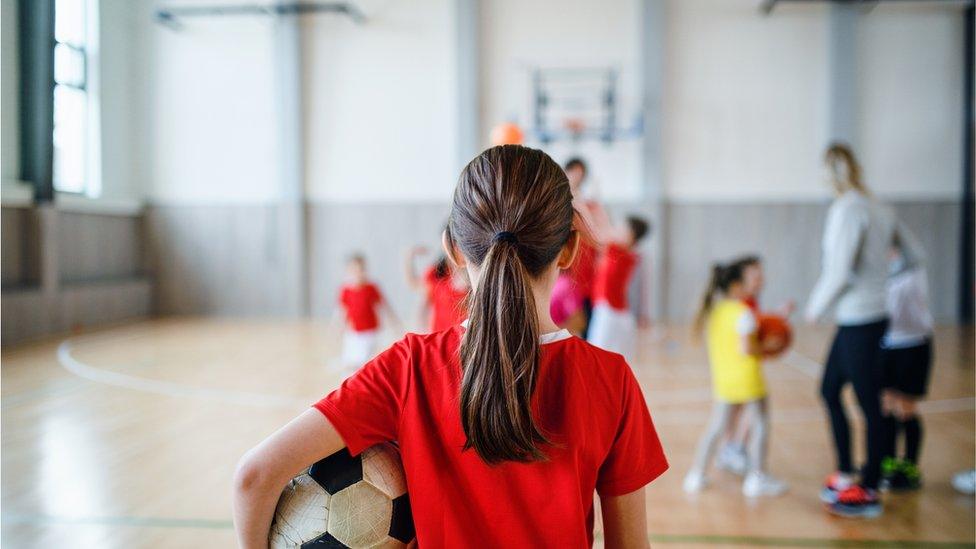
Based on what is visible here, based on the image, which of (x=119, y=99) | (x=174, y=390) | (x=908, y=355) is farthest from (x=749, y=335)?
(x=119, y=99)

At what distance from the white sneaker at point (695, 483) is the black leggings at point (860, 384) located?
0.56 m

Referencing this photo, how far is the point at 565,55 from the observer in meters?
9.41

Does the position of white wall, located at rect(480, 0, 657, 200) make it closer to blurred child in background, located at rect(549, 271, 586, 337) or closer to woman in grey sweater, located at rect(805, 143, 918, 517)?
blurred child in background, located at rect(549, 271, 586, 337)

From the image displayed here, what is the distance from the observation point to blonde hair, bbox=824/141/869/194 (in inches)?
113

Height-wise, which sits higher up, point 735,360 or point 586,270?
point 586,270

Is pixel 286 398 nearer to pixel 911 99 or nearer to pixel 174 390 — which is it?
pixel 174 390

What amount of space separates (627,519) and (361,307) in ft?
14.2

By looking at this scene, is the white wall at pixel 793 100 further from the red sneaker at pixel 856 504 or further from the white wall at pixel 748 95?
the red sneaker at pixel 856 504

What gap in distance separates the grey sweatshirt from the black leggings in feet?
0.21

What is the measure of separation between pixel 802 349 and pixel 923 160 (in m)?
3.67

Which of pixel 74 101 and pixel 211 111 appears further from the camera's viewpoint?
pixel 211 111

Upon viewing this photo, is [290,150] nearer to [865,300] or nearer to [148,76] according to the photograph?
[148,76]

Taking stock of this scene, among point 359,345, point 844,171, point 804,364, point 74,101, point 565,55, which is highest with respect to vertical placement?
point 565,55

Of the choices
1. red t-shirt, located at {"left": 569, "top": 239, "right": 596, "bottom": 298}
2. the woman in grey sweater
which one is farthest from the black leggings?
red t-shirt, located at {"left": 569, "top": 239, "right": 596, "bottom": 298}
